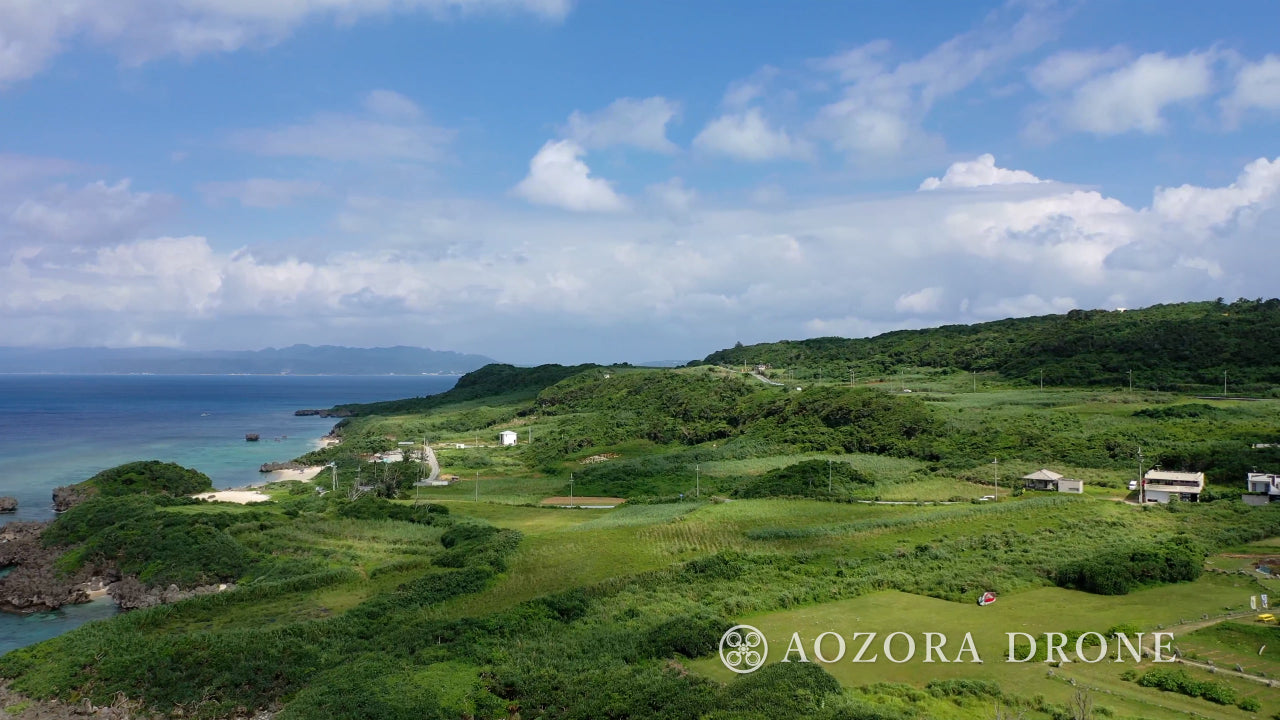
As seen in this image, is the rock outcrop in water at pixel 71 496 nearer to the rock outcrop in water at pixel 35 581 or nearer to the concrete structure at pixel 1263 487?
the rock outcrop in water at pixel 35 581

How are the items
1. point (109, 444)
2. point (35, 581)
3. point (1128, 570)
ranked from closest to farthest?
1. point (1128, 570)
2. point (35, 581)
3. point (109, 444)

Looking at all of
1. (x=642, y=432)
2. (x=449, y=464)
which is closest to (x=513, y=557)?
(x=449, y=464)

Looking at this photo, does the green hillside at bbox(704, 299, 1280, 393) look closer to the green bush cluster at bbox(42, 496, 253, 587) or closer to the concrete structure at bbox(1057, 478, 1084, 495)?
the concrete structure at bbox(1057, 478, 1084, 495)

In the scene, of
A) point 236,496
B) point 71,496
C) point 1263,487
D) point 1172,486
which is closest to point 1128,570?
point 1172,486

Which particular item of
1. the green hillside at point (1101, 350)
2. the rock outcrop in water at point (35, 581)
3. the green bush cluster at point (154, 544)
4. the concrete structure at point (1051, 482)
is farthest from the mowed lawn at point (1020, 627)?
the green hillside at point (1101, 350)

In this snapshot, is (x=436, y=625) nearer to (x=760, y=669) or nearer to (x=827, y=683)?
(x=760, y=669)

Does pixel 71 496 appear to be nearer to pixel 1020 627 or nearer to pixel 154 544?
pixel 154 544
